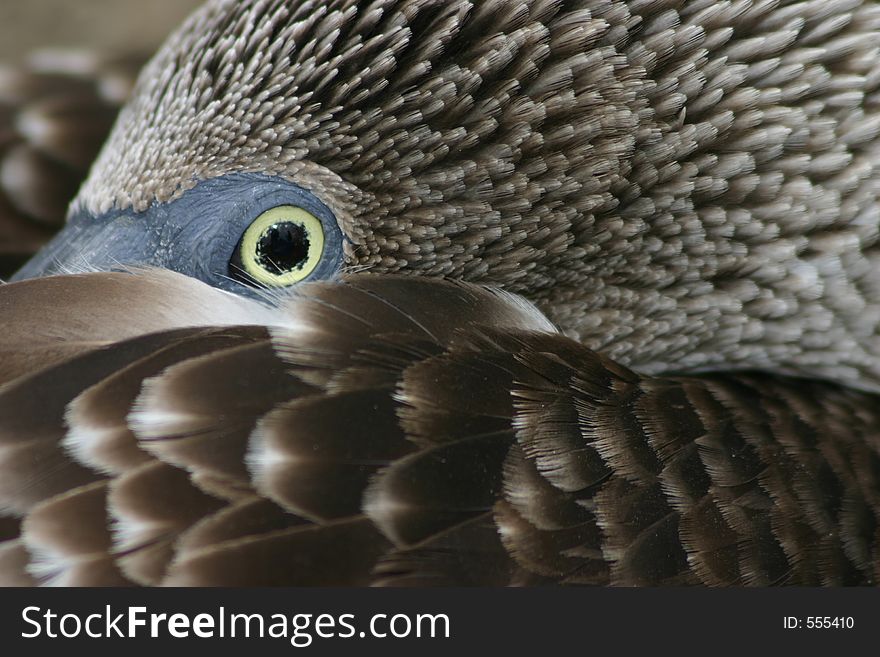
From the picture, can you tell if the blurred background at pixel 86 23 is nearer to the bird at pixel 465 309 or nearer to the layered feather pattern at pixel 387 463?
the bird at pixel 465 309

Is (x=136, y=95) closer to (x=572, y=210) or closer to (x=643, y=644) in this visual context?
(x=572, y=210)

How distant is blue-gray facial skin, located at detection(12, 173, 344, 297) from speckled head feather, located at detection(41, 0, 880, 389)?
21 millimetres

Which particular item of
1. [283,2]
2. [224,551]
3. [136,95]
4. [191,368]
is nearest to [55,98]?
[136,95]

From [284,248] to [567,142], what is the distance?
42 centimetres

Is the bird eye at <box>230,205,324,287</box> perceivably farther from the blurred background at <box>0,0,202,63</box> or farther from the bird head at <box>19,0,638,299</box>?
the blurred background at <box>0,0,202,63</box>

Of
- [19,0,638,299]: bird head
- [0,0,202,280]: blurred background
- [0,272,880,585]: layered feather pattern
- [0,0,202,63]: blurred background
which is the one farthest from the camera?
[0,0,202,63]: blurred background

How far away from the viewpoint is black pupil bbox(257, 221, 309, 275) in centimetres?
139

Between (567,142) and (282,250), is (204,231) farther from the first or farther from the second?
(567,142)

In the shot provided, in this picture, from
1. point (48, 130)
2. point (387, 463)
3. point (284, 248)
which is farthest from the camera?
point (48, 130)

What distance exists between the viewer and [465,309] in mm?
1280

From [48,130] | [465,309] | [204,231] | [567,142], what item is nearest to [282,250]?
[204,231]

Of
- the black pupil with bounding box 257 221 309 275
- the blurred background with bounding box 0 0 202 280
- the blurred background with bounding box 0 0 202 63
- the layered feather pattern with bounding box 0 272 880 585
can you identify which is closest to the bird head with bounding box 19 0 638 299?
the black pupil with bounding box 257 221 309 275

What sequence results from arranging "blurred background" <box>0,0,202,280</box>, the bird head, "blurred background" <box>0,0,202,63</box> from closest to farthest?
the bird head
"blurred background" <box>0,0,202,280</box>
"blurred background" <box>0,0,202,63</box>

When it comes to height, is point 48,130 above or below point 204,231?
above
